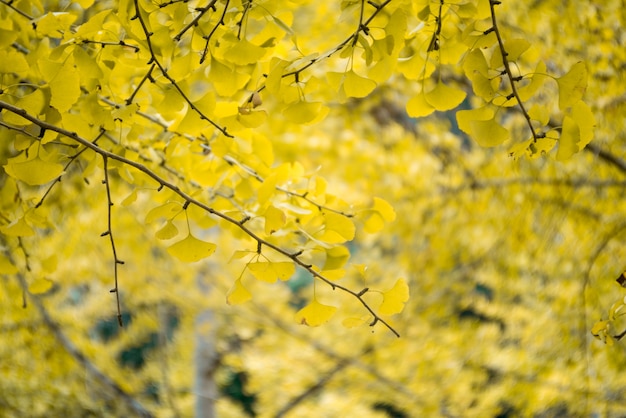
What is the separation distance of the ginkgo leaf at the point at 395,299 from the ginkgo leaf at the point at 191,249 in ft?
0.56

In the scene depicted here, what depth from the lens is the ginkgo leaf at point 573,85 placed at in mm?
478

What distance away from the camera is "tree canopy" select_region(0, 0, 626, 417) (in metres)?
0.55

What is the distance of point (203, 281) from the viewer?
3.41 meters

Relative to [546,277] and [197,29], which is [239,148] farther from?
[546,277]

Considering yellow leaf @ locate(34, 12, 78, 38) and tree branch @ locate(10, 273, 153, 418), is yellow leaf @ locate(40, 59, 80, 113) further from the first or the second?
tree branch @ locate(10, 273, 153, 418)

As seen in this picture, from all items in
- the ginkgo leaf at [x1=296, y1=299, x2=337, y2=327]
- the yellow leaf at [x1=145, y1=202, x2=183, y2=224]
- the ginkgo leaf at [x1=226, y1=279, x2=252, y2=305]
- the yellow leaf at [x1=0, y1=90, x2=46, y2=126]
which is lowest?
the ginkgo leaf at [x1=296, y1=299, x2=337, y2=327]

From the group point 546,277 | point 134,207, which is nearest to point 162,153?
point 546,277

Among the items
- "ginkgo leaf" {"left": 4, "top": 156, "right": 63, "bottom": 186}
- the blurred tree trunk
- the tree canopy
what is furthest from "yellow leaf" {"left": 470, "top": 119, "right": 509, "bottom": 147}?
the blurred tree trunk

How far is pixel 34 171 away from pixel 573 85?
466 millimetres

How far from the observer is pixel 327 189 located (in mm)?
924

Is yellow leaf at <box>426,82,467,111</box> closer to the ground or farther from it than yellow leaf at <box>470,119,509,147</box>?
farther from it

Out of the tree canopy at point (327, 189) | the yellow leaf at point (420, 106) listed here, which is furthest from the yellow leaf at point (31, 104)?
the yellow leaf at point (420, 106)

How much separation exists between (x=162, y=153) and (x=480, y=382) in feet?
7.11

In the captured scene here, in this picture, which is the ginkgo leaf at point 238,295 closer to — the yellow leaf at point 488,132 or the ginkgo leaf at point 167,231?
the ginkgo leaf at point 167,231
